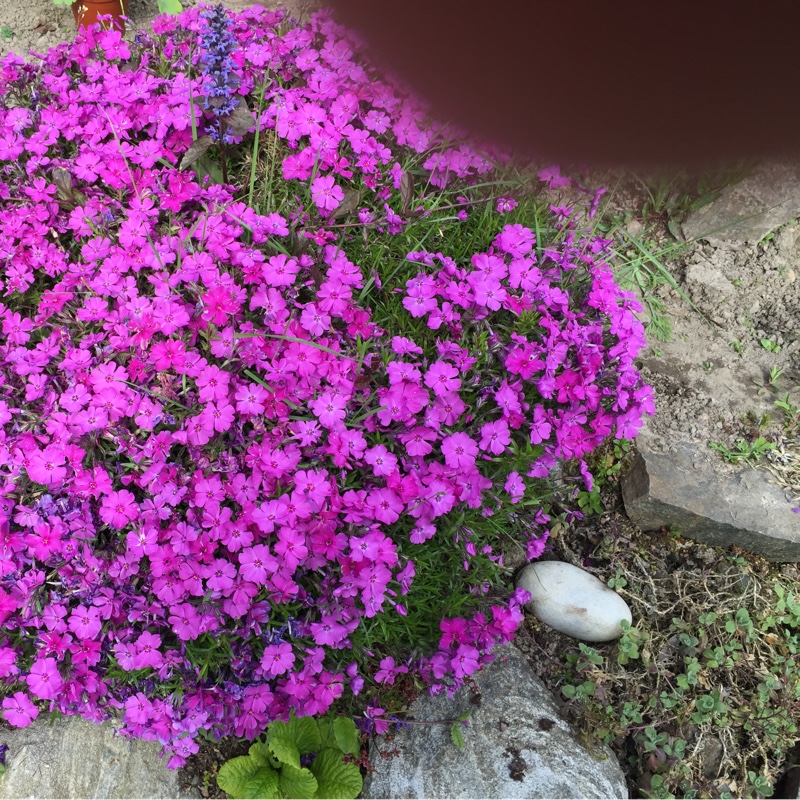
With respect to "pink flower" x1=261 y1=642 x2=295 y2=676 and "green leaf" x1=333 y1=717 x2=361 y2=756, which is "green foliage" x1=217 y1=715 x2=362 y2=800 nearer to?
"green leaf" x1=333 y1=717 x2=361 y2=756

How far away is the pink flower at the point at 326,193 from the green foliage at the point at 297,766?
169cm

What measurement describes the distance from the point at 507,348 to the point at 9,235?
5.57 feet

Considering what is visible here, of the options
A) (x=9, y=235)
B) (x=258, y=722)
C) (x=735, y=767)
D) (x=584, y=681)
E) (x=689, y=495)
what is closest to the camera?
(x=258, y=722)

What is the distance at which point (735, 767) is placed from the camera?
246cm

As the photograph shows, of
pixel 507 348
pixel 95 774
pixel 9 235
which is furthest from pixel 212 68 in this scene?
pixel 95 774

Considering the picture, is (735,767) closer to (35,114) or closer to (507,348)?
(507,348)

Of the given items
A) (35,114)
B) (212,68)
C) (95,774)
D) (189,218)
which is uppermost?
(212,68)

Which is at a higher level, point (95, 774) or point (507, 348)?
point (507, 348)

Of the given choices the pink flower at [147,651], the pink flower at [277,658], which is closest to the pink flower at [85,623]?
the pink flower at [147,651]

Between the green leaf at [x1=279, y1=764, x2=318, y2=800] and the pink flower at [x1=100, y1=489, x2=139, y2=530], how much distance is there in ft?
3.33

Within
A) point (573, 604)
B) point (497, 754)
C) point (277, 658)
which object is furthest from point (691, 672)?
point (277, 658)

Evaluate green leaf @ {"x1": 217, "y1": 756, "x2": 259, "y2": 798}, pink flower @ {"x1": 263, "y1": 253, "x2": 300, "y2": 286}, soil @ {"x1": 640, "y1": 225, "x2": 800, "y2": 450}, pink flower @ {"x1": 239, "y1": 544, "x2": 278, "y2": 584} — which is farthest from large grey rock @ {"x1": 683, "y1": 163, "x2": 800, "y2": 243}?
green leaf @ {"x1": 217, "y1": 756, "x2": 259, "y2": 798}

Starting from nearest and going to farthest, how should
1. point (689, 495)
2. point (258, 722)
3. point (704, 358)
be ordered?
point (258, 722)
point (689, 495)
point (704, 358)

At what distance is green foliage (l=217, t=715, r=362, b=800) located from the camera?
220cm
